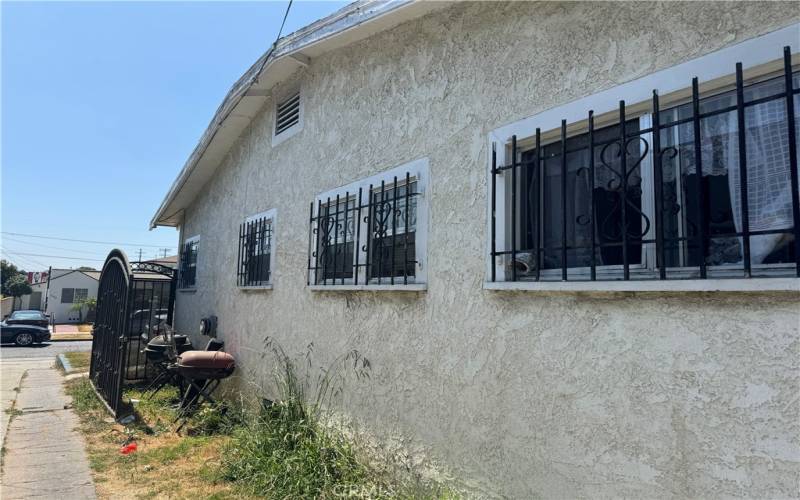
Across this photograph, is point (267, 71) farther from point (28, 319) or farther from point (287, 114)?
point (28, 319)

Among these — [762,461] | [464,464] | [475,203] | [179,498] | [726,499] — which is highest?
[475,203]

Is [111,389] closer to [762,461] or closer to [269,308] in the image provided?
[269,308]

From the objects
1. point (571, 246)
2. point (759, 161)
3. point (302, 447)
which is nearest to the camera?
point (759, 161)

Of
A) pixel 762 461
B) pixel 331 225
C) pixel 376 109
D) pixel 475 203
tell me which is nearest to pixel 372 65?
pixel 376 109

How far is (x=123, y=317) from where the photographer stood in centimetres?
725

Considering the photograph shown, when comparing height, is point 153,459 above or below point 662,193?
below

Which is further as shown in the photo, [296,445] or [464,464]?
[296,445]

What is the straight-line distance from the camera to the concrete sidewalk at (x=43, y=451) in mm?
4438

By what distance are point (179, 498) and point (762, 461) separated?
14.2 feet

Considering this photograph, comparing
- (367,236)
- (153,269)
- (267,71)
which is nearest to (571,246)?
(367,236)

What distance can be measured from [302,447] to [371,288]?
5.35 ft

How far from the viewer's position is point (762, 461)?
1987 millimetres

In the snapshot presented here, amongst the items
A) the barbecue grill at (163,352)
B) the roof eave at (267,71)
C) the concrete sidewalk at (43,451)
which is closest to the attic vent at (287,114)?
the roof eave at (267,71)

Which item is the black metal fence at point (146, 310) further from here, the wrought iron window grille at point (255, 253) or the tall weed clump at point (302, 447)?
the tall weed clump at point (302, 447)
